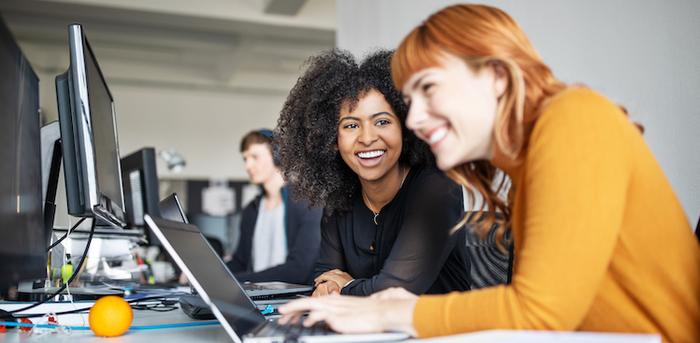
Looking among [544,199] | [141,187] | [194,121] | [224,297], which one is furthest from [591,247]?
[194,121]

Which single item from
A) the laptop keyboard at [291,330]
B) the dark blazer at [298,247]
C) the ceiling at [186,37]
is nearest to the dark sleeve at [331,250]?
the dark blazer at [298,247]

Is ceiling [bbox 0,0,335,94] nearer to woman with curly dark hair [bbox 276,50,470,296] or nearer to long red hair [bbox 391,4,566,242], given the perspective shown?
woman with curly dark hair [bbox 276,50,470,296]

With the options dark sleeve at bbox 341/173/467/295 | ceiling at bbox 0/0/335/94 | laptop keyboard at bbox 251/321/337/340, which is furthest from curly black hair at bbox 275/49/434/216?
ceiling at bbox 0/0/335/94

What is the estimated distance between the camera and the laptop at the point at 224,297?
87cm

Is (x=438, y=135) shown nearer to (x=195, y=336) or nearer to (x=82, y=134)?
(x=195, y=336)

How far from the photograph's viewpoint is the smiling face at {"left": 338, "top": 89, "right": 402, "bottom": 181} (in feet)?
5.48

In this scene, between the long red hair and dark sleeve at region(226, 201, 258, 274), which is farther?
dark sleeve at region(226, 201, 258, 274)

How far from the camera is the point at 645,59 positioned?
1813 millimetres

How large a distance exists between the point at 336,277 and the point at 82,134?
767mm

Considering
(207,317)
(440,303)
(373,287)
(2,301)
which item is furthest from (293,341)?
(2,301)

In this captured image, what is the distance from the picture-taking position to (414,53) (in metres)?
0.98

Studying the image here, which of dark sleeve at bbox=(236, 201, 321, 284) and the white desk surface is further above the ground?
the white desk surface

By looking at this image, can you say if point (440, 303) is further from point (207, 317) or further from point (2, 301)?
point (2, 301)

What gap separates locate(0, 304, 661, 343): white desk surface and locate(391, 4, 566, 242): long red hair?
1.01ft
